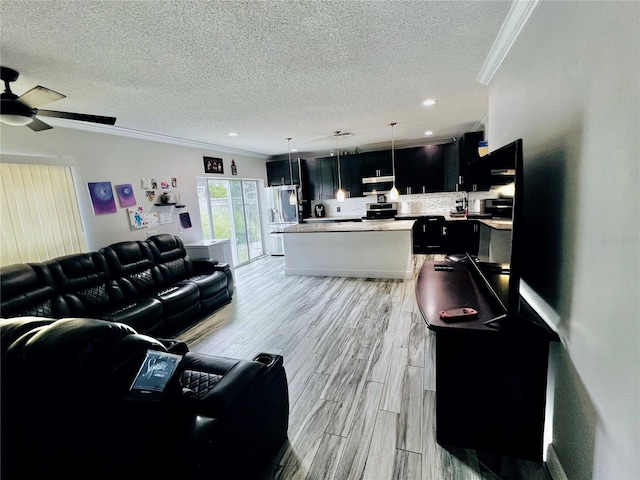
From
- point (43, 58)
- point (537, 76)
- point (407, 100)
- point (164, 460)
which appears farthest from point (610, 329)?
point (43, 58)

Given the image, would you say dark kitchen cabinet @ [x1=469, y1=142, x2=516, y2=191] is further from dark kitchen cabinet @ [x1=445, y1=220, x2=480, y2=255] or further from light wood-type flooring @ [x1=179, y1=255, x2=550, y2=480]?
dark kitchen cabinet @ [x1=445, y1=220, x2=480, y2=255]

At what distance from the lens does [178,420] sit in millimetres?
1163

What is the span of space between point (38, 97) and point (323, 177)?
573cm

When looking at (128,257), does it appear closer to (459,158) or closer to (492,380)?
(492,380)

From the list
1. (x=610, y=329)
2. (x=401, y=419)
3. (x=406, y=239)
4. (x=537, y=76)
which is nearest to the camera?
(x=610, y=329)

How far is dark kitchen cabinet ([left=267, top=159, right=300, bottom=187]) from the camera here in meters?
7.29

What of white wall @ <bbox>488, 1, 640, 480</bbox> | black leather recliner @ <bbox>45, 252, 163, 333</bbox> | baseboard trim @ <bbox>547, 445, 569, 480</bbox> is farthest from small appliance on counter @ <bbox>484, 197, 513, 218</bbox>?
black leather recliner @ <bbox>45, 252, 163, 333</bbox>

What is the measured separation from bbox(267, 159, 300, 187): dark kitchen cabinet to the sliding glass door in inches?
19.4

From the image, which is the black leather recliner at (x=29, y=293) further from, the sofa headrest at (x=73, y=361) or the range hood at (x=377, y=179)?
the range hood at (x=377, y=179)

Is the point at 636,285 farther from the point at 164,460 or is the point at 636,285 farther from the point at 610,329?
the point at 164,460

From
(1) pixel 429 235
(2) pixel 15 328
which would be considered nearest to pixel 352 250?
(1) pixel 429 235

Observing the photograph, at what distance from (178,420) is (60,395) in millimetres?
473

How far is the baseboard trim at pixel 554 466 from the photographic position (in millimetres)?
1357

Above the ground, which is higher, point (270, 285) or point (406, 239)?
point (406, 239)
